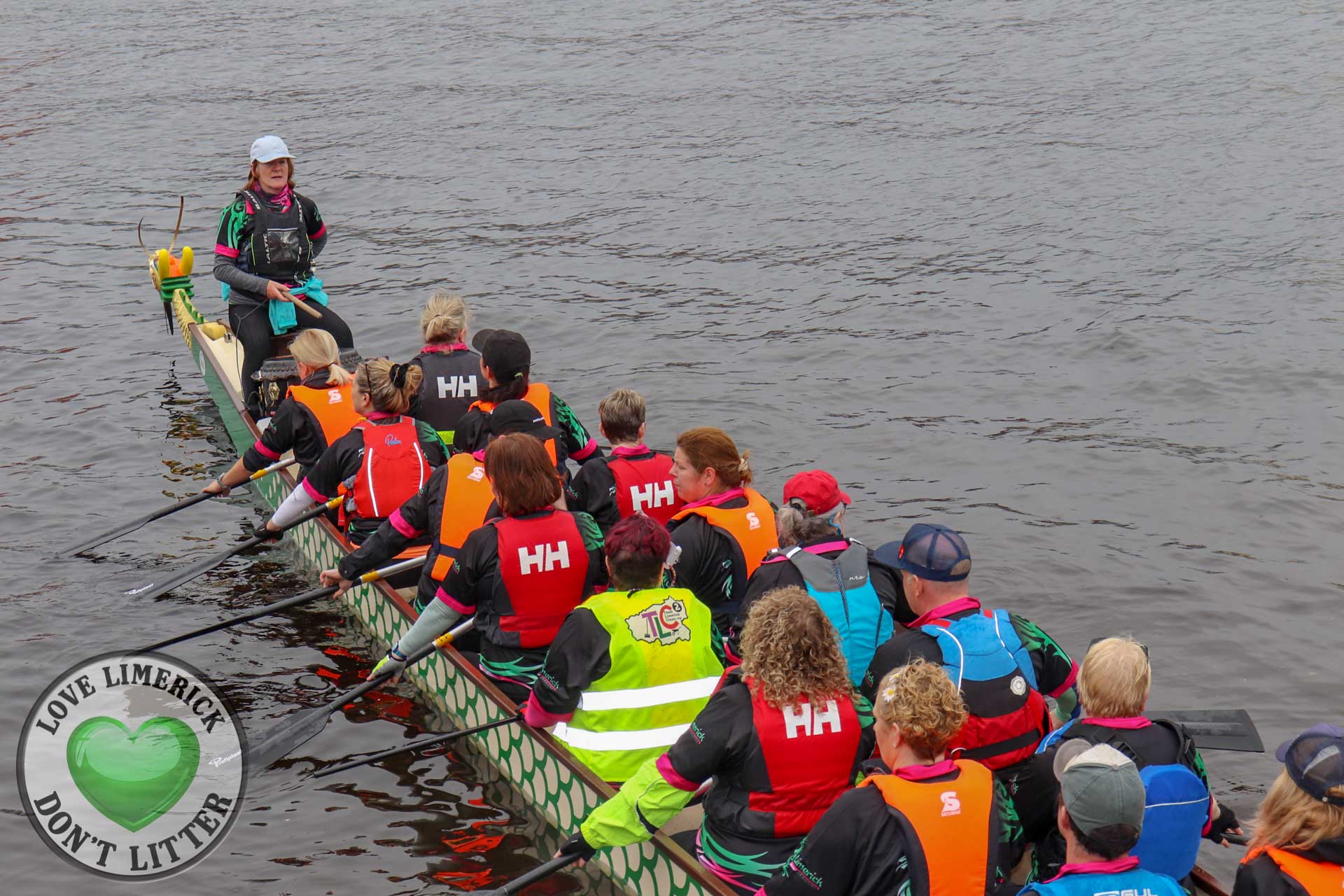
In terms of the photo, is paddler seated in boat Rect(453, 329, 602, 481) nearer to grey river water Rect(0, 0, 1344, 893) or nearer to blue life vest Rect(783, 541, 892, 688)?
grey river water Rect(0, 0, 1344, 893)

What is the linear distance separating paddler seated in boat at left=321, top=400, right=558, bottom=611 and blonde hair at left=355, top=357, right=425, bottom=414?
866mm

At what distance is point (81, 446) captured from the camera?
12734 mm

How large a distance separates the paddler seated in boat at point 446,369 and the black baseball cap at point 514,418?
3.59 feet

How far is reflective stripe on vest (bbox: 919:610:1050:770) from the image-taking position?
510 cm

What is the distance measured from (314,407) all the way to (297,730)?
2.34m

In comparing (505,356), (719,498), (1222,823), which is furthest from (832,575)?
(505,356)

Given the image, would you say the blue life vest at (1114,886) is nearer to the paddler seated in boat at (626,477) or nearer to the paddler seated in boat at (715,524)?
the paddler seated in boat at (715,524)

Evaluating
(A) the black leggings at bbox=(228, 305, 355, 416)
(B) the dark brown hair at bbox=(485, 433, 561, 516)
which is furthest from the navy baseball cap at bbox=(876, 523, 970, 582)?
(A) the black leggings at bbox=(228, 305, 355, 416)

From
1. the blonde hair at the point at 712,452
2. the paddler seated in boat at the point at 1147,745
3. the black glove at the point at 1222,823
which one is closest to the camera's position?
the paddler seated in boat at the point at 1147,745

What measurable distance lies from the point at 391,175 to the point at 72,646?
12609 mm

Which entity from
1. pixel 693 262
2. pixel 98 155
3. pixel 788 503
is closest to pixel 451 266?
pixel 693 262

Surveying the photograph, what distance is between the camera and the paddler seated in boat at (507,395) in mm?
7953

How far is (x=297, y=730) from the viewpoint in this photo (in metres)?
7.52

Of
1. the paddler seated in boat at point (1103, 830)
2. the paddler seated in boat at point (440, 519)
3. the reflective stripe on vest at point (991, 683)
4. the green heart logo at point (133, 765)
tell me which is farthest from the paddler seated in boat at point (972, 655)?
the green heart logo at point (133, 765)
